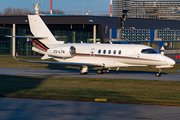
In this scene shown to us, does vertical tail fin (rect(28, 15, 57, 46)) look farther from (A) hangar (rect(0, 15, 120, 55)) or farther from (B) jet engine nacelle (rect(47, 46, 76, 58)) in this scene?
(A) hangar (rect(0, 15, 120, 55))

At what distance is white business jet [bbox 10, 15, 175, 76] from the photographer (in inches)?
1082

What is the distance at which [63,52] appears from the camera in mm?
30469

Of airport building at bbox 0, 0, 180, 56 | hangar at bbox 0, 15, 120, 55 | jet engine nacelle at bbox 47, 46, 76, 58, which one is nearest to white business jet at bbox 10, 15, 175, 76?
jet engine nacelle at bbox 47, 46, 76, 58

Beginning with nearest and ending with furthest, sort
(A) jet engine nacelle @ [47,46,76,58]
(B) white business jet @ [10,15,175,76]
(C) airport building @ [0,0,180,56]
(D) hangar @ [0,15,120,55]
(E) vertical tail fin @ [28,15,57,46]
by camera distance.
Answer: (B) white business jet @ [10,15,175,76]
(A) jet engine nacelle @ [47,46,76,58]
(E) vertical tail fin @ [28,15,57,46]
(D) hangar @ [0,15,120,55]
(C) airport building @ [0,0,180,56]

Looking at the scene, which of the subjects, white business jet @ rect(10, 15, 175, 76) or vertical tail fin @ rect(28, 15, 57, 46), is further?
vertical tail fin @ rect(28, 15, 57, 46)

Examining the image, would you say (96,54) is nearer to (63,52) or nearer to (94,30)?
(63,52)

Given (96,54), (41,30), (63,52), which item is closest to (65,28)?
(41,30)

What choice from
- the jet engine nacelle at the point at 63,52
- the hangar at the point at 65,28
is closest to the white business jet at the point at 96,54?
the jet engine nacelle at the point at 63,52

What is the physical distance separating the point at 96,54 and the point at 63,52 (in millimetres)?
3439

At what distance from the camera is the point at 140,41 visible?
62.4 m

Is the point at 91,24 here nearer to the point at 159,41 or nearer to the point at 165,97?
the point at 159,41

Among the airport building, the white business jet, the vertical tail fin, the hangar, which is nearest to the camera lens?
the white business jet

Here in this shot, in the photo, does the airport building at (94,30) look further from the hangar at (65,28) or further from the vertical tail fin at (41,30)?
the vertical tail fin at (41,30)

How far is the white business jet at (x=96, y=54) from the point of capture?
27.5m
